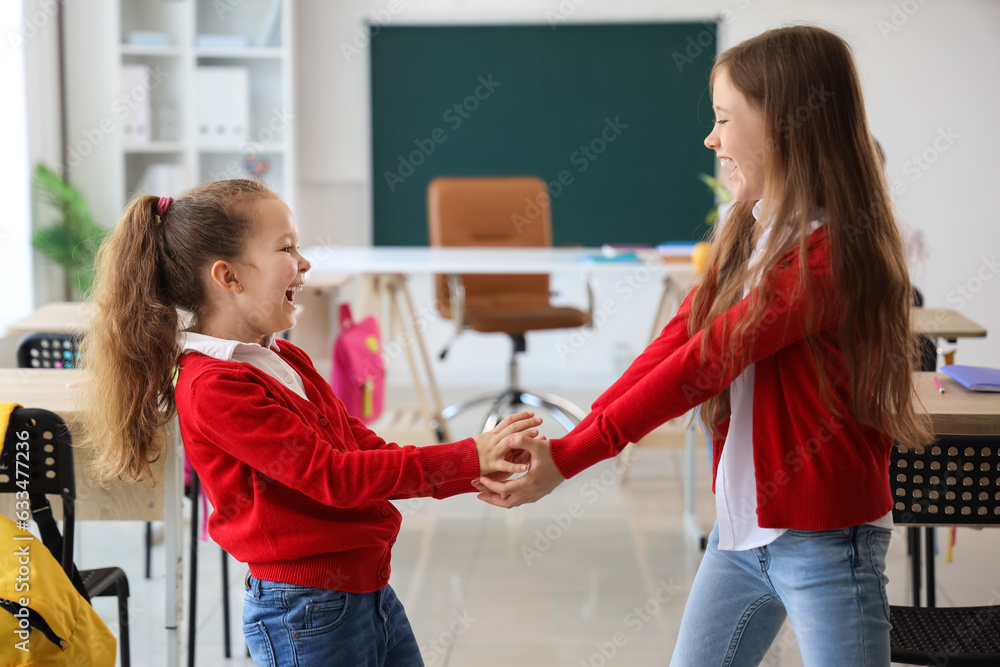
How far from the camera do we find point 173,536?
5.76 ft

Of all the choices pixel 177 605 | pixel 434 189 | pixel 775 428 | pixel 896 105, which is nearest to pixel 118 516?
pixel 177 605

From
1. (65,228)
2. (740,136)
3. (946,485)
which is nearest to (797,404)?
(740,136)

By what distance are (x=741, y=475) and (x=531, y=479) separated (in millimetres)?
304

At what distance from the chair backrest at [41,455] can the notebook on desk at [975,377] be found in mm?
1567

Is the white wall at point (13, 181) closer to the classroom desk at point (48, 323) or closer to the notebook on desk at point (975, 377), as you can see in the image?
the classroom desk at point (48, 323)

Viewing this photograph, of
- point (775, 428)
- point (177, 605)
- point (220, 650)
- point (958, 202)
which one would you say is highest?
point (958, 202)

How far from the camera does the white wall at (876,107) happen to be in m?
5.21

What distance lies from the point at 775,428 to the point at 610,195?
4.41 metres

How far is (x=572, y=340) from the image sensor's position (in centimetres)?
550

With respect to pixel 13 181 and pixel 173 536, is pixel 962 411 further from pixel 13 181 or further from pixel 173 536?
pixel 13 181

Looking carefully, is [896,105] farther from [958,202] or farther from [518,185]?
[518,185]

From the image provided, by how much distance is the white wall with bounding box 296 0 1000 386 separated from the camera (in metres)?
5.21

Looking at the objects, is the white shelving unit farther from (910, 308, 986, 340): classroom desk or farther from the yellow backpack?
the yellow backpack

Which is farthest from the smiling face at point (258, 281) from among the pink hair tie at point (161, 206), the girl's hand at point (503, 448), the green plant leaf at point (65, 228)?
the green plant leaf at point (65, 228)
